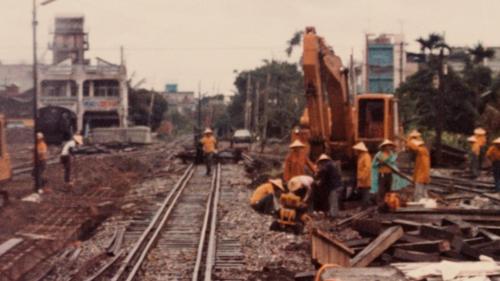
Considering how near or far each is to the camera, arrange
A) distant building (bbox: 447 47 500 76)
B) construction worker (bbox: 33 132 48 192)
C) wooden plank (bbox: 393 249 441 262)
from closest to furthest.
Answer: wooden plank (bbox: 393 249 441 262), construction worker (bbox: 33 132 48 192), distant building (bbox: 447 47 500 76)

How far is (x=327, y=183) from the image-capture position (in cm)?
1491

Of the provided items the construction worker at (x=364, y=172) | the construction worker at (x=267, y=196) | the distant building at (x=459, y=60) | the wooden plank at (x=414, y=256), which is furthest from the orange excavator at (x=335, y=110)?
the distant building at (x=459, y=60)

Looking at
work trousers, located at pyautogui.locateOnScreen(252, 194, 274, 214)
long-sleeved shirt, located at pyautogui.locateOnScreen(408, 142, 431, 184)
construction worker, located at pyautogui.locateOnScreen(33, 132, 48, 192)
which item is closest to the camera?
work trousers, located at pyautogui.locateOnScreen(252, 194, 274, 214)

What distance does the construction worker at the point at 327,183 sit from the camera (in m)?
14.8

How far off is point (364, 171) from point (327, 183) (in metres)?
1.17

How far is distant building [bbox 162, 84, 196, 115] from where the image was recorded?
13479 cm

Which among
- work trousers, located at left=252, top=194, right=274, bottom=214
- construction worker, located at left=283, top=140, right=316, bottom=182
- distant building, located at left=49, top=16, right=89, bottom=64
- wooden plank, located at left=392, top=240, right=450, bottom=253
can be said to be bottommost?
work trousers, located at left=252, top=194, right=274, bottom=214

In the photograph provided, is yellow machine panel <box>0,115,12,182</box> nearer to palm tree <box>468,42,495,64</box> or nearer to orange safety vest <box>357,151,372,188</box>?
orange safety vest <box>357,151,372,188</box>

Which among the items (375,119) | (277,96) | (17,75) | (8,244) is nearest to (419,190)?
(375,119)

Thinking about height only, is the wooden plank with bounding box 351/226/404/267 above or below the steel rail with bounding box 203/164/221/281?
above

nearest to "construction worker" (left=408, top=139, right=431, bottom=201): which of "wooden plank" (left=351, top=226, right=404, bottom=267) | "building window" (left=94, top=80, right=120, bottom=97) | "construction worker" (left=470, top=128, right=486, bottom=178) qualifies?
"wooden plank" (left=351, top=226, right=404, bottom=267)

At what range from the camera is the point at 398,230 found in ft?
30.4

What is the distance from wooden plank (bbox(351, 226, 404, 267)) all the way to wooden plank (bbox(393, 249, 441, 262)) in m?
0.19

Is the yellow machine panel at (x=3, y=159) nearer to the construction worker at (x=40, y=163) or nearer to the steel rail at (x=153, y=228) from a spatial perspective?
the construction worker at (x=40, y=163)
